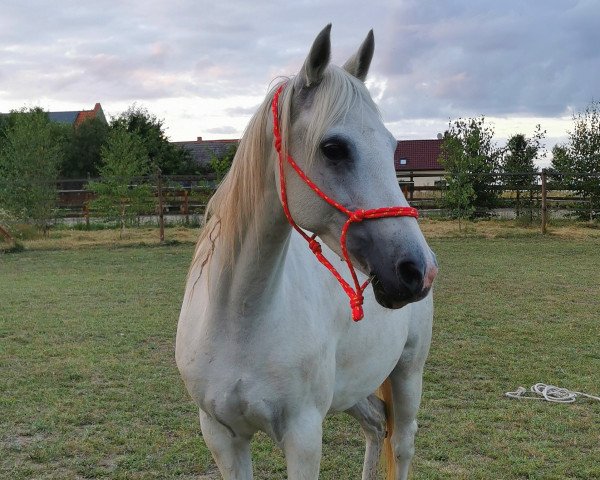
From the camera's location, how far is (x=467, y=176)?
1745 centimetres

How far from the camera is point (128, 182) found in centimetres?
1705

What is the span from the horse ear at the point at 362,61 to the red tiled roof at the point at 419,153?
3760 cm

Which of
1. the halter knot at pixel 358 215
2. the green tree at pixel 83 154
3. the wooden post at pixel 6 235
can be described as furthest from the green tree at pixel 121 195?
the green tree at pixel 83 154

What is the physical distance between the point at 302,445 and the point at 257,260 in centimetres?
62

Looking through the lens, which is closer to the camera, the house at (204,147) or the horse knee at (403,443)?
the horse knee at (403,443)

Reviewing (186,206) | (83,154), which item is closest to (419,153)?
(83,154)

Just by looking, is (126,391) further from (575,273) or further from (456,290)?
(575,273)

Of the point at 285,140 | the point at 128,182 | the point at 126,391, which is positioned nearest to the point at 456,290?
the point at 126,391

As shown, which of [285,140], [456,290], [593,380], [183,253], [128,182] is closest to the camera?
[285,140]

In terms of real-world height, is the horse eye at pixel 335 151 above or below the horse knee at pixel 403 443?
above

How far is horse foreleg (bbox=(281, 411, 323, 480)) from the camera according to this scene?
6.84 ft

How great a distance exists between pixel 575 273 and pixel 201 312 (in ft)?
31.3

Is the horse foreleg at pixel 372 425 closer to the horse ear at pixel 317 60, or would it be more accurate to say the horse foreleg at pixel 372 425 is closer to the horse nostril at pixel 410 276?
the horse nostril at pixel 410 276

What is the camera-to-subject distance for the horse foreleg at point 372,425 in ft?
10.4
